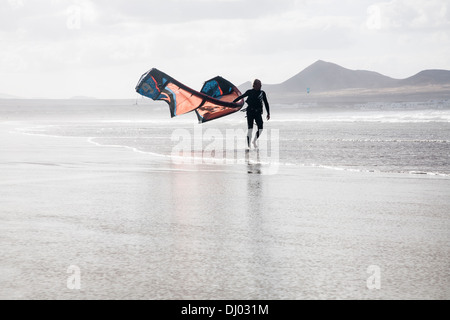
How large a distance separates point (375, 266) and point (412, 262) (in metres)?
0.34

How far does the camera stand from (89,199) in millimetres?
8227

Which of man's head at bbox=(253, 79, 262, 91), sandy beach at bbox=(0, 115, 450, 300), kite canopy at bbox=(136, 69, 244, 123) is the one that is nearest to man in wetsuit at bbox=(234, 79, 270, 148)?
man's head at bbox=(253, 79, 262, 91)

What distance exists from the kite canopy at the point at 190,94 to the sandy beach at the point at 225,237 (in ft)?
39.8

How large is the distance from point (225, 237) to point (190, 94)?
17179mm

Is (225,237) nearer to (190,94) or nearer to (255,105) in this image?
(255,105)

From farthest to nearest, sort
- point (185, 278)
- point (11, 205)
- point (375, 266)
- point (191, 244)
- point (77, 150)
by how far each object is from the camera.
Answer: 1. point (77, 150)
2. point (11, 205)
3. point (191, 244)
4. point (375, 266)
5. point (185, 278)

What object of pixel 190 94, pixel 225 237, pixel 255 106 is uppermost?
pixel 190 94

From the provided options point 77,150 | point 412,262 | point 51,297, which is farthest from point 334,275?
point 77,150

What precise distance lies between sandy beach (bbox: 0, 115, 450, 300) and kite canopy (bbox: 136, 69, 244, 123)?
1213cm

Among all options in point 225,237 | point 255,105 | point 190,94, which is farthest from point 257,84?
point 225,237

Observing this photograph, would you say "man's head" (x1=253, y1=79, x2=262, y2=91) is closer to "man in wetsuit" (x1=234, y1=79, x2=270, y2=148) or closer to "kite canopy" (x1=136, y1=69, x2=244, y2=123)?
"man in wetsuit" (x1=234, y1=79, x2=270, y2=148)

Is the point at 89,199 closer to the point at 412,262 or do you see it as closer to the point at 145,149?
the point at 412,262

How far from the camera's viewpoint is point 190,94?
22.7m
